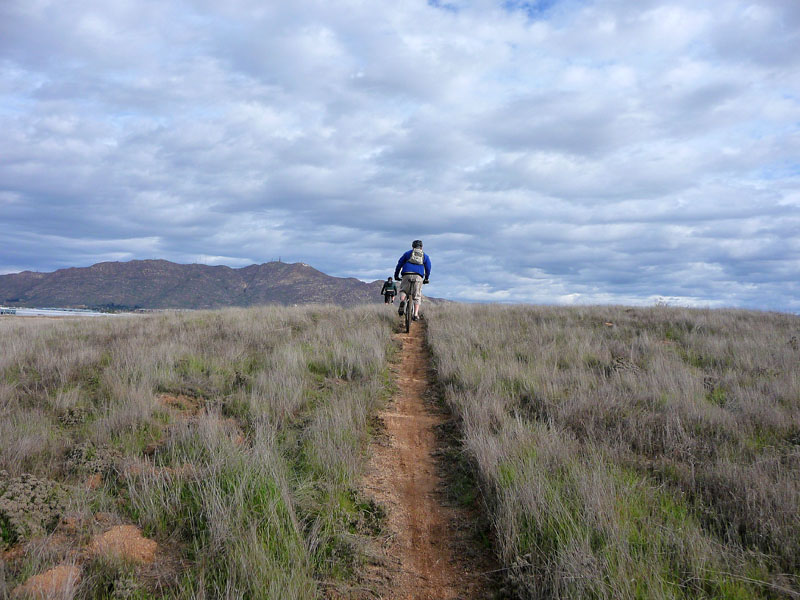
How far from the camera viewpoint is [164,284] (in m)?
88.2

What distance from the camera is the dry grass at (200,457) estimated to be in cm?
302

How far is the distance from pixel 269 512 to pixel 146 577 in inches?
33.1

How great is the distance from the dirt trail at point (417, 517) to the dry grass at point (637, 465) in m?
0.40

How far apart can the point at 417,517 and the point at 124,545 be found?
7.34 feet

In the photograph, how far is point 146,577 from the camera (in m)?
3.00

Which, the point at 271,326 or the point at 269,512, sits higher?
the point at 271,326

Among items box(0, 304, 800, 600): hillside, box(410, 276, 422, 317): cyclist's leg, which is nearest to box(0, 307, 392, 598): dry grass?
box(0, 304, 800, 600): hillside

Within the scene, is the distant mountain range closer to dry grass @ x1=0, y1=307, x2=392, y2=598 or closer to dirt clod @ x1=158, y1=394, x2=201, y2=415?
dry grass @ x1=0, y1=307, x2=392, y2=598

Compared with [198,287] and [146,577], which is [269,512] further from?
[198,287]

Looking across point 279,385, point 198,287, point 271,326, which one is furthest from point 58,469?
point 198,287

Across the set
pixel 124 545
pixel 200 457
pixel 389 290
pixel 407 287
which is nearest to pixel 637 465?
pixel 200 457

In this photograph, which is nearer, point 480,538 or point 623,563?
point 623,563

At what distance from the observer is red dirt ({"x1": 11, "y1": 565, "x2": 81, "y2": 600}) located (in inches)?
104

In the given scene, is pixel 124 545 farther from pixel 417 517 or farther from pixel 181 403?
pixel 181 403
